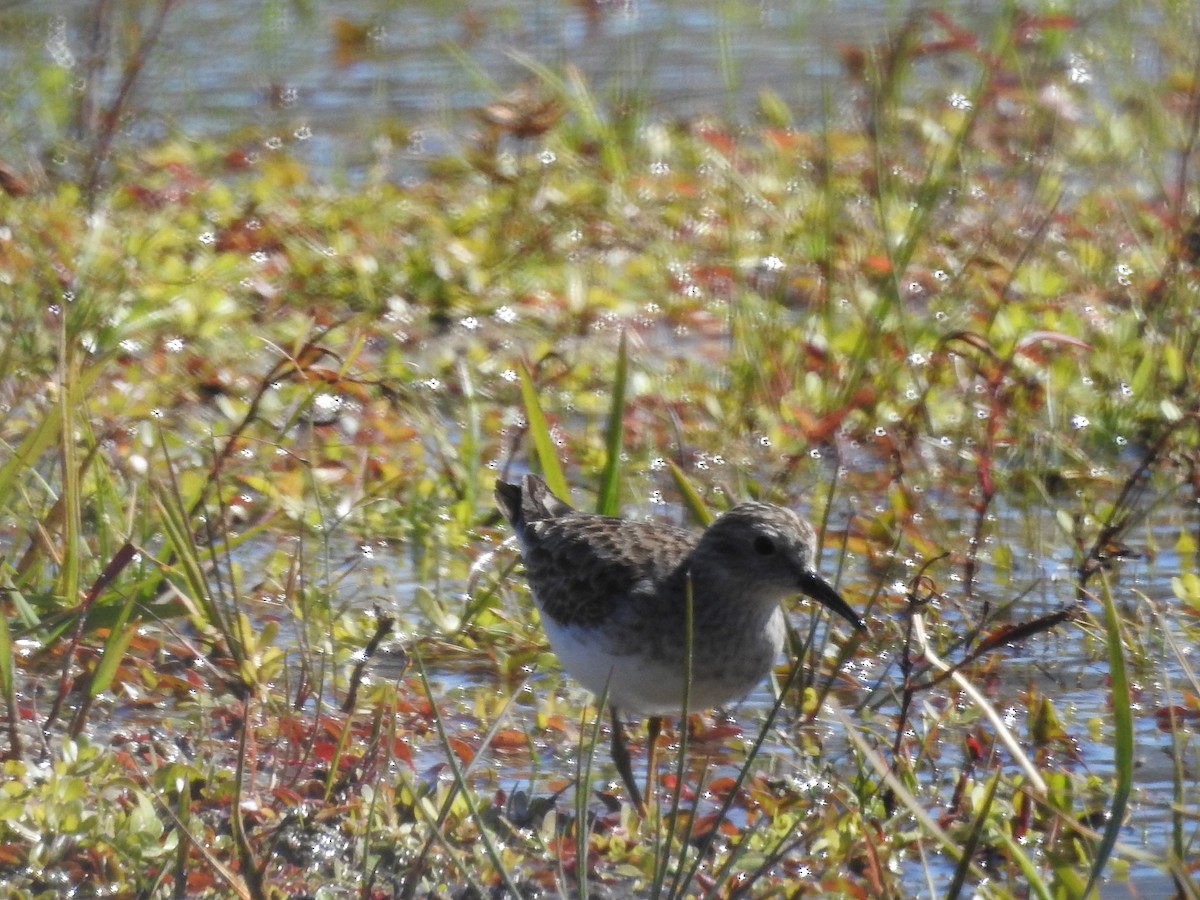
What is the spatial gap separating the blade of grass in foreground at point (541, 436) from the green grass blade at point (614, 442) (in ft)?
0.46

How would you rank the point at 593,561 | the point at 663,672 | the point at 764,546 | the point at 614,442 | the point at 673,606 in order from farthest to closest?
1. the point at 614,442
2. the point at 593,561
3. the point at 764,546
4. the point at 673,606
5. the point at 663,672

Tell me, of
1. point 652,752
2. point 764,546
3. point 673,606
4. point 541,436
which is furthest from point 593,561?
point 541,436

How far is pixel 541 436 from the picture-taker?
5977 mm

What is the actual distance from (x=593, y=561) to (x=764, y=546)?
0.48 meters

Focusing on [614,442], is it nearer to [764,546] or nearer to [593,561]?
[593,561]

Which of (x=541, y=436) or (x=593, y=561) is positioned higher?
(x=541, y=436)

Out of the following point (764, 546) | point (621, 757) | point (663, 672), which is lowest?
point (621, 757)

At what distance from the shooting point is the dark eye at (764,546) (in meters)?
5.21

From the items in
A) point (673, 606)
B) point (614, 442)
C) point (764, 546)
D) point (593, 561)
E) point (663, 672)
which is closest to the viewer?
point (663, 672)

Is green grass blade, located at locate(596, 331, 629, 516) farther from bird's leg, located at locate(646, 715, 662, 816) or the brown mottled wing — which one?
bird's leg, located at locate(646, 715, 662, 816)

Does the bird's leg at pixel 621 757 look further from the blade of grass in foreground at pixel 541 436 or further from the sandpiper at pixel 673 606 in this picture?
the blade of grass in foreground at pixel 541 436

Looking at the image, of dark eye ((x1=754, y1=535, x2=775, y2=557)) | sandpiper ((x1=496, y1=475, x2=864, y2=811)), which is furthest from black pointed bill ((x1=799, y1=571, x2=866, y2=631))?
dark eye ((x1=754, y1=535, x2=775, y2=557))

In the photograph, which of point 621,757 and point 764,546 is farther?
point 764,546

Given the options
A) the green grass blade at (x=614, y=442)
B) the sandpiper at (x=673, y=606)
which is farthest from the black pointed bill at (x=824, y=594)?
the green grass blade at (x=614, y=442)
